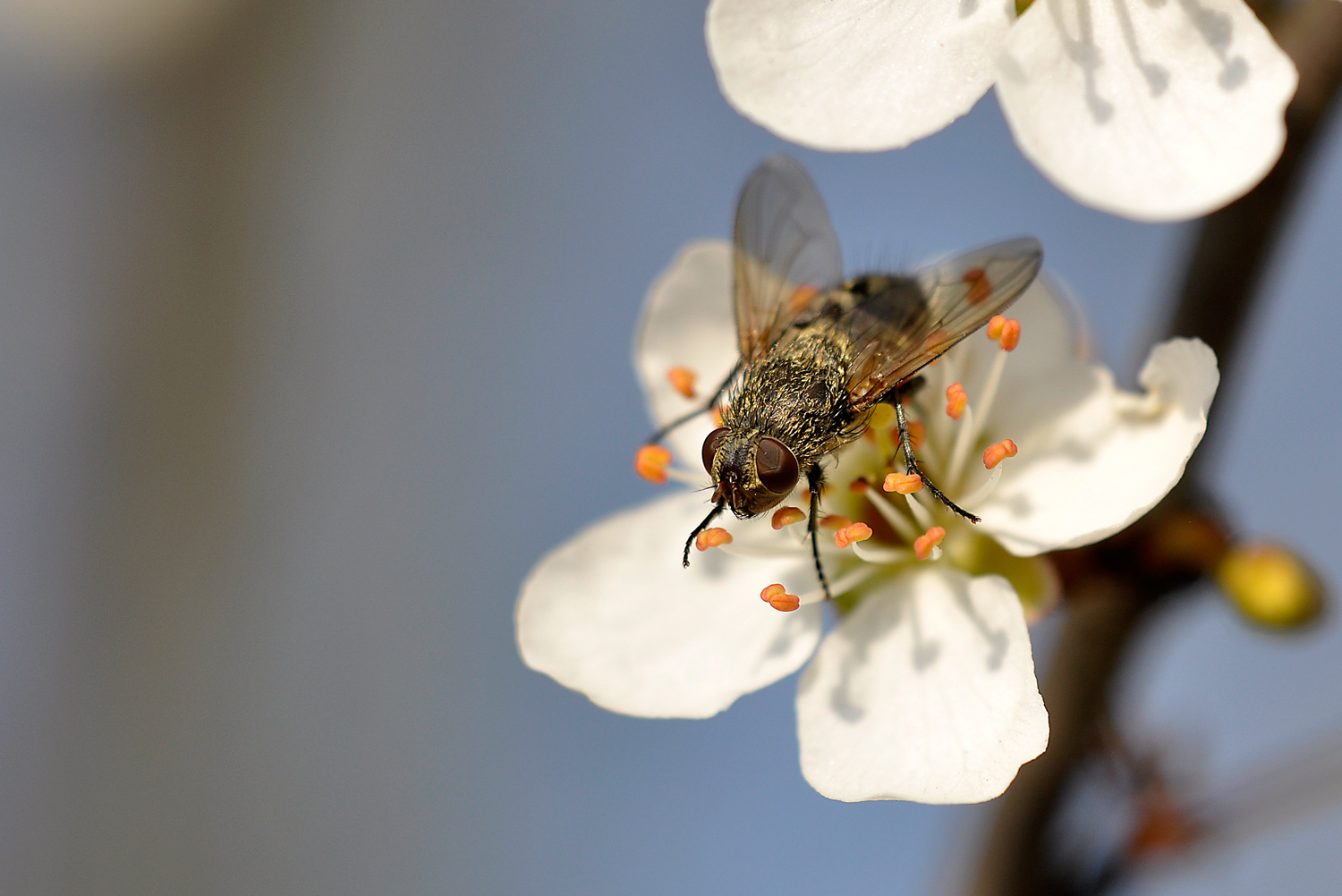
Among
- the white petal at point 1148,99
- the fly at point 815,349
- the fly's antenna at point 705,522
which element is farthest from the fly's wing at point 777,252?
the white petal at point 1148,99

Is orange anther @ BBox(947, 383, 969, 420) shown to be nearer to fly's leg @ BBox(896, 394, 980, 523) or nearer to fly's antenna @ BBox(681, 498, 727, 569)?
fly's leg @ BBox(896, 394, 980, 523)

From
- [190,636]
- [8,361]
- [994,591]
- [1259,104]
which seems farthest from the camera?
[190,636]

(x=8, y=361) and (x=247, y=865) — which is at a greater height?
(x=8, y=361)

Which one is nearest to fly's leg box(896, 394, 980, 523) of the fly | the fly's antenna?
the fly

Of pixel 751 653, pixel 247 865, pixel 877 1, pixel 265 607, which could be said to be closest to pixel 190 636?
pixel 265 607

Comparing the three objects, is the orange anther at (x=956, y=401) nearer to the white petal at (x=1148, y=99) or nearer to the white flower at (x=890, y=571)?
the white flower at (x=890, y=571)

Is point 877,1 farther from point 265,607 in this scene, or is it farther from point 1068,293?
point 265,607
